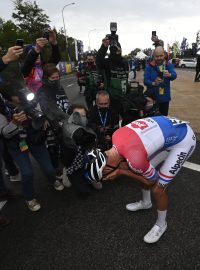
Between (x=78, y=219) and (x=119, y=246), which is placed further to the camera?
(x=78, y=219)

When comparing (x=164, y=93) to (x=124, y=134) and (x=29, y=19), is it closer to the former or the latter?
(x=124, y=134)

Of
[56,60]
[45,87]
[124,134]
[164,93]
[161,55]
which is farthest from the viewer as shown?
[164,93]

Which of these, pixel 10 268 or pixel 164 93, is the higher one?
pixel 164 93

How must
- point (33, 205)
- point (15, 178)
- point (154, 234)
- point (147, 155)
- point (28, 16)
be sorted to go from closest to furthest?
1. point (147, 155)
2. point (154, 234)
3. point (33, 205)
4. point (15, 178)
5. point (28, 16)

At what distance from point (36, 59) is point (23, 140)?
1.37 m

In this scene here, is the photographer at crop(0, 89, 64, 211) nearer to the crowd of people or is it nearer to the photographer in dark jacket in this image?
the crowd of people

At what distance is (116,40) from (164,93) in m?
1.81

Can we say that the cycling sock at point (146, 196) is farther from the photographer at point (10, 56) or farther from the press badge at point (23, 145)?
the photographer at point (10, 56)

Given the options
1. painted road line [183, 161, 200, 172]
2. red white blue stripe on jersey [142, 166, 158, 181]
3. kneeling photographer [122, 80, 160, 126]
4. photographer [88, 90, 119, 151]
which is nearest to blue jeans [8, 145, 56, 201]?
photographer [88, 90, 119, 151]

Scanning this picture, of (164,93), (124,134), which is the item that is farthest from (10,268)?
(164,93)

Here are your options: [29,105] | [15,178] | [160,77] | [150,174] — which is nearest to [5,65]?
[29,105]

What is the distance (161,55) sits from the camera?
203 inches

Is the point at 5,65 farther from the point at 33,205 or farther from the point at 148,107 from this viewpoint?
the point at 148,107

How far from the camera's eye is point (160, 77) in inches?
211
